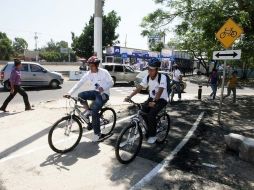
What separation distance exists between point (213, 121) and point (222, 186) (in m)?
5.72

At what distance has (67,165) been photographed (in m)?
5.35

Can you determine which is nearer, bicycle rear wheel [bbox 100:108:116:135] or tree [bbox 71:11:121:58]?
bicycle rear wheel [bbox 100:108:116:135]

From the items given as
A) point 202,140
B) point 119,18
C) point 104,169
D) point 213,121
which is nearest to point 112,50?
point 119,18

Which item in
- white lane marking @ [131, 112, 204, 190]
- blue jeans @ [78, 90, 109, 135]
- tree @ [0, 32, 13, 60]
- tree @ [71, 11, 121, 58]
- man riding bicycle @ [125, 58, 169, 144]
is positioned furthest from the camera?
tree @ [0, 32, 13, 60]

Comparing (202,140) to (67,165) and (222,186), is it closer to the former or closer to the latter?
(222,186)

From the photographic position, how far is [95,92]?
21.4 ft

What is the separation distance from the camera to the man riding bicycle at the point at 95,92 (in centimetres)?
635

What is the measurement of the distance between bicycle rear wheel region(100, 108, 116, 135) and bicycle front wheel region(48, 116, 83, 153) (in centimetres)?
87

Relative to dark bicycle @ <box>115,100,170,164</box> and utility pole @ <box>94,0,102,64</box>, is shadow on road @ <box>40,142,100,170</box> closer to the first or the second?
dark bicycle @ <box>115,100,170,164</box>

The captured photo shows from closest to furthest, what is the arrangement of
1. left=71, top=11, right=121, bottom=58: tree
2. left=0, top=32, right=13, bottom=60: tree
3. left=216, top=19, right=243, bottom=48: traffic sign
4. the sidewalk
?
1. the sidewalk
2. left=216, top=19, right=243, bottom=48: traffic sign
3. left=71, top=11, right=121, bottom=58: tree
4. left=0, top=32, right=13, bottom=60: tree

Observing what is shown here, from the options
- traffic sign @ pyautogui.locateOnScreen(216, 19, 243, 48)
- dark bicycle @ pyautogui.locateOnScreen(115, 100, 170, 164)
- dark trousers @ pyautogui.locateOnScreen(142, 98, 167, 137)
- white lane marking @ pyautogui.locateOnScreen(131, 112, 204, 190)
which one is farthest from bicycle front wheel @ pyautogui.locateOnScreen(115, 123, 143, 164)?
traffic sign @ pyautogui.locateOnScreen(216, 19, 243, 48)

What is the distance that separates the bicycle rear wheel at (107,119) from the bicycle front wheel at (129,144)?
1287mm

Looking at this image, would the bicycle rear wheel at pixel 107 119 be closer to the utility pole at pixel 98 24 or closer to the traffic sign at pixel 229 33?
the utility pole at pixel 98 24

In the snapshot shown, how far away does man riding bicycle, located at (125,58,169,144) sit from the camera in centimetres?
594
